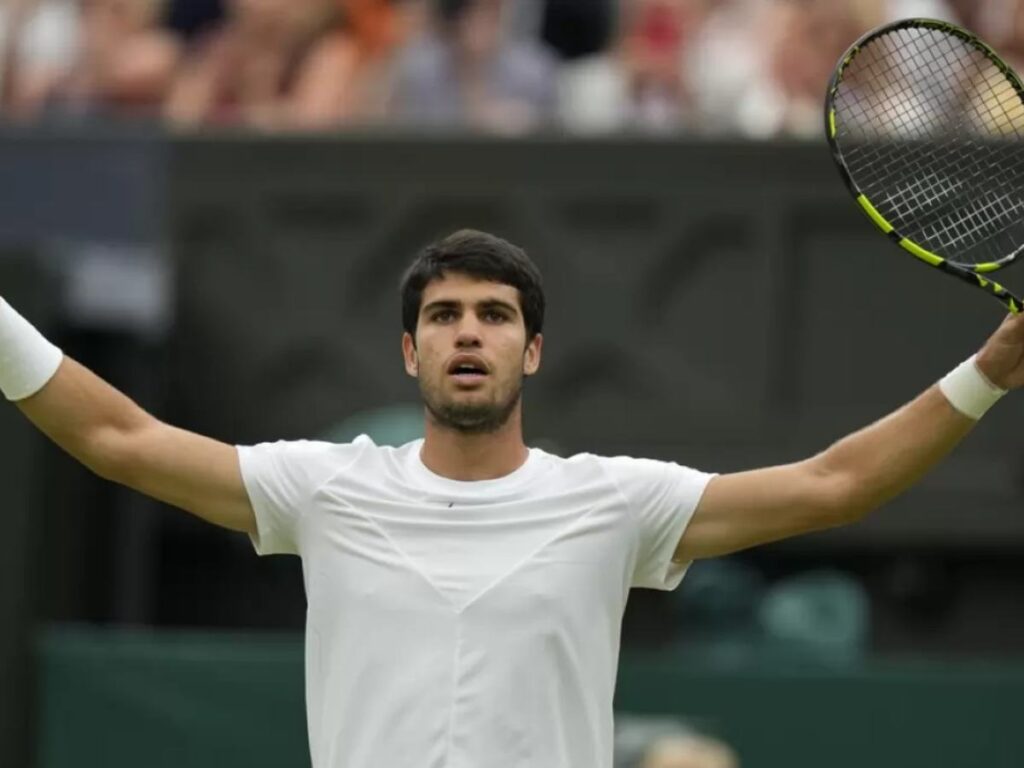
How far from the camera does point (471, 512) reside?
504 cm

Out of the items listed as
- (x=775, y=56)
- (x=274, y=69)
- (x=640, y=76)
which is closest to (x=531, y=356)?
(x=775, y=56)

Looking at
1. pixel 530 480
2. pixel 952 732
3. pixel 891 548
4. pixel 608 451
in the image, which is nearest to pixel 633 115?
pixel 608 451

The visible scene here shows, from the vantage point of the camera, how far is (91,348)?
35.8ft

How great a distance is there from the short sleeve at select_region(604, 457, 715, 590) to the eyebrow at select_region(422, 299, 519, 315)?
1.25ft

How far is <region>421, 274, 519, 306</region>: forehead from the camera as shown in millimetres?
5066

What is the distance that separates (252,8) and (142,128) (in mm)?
761

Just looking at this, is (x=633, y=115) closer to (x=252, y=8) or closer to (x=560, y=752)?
(x=252, y=8)

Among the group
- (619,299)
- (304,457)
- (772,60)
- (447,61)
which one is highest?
(447,61)

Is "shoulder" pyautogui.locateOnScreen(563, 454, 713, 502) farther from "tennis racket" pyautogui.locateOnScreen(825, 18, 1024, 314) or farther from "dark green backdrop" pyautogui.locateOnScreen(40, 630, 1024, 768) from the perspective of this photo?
"dark green backdrop" pyautogui.locateOnScreen(40, 630, 1024, 768)

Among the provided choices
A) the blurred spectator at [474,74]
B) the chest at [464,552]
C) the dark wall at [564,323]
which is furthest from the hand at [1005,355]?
the blurred spectator at [474,74]

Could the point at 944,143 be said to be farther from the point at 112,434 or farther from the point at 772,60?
the point at 772,60

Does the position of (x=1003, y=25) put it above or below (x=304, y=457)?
above

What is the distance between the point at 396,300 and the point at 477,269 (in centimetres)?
576

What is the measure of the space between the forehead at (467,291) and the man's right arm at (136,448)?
0.54 meters
